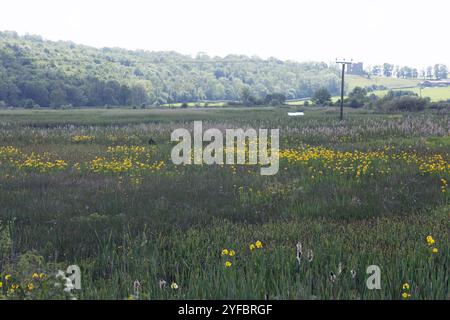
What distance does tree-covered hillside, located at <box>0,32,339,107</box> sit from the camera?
→ 113 m

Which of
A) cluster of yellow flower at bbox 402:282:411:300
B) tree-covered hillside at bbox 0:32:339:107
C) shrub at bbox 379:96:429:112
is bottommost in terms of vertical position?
cluster of yellow flower at bbox 402:282:411:300

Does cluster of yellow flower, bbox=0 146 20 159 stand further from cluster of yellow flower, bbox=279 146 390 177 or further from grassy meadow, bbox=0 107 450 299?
cluster of yellow flower, bbox=279 146 390 177

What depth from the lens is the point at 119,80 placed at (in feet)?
456

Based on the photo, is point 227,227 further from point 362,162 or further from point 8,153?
point 8,153

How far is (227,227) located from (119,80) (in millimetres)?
136650

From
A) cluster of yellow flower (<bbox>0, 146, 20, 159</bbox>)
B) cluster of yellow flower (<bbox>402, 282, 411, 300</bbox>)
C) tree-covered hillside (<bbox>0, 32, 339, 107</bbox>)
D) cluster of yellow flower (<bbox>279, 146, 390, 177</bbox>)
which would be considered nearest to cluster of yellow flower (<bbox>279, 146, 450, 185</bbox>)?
cluster of yellow flower (<bbox>279, 146, 390, 177</bbox>)

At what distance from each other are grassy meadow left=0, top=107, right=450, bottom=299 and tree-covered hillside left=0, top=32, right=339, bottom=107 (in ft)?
325

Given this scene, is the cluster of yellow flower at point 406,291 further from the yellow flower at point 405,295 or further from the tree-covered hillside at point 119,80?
the tree-covered hillside at point 119,80

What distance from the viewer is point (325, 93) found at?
11375 centimetres

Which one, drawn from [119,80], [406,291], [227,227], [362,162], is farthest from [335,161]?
[119,80]

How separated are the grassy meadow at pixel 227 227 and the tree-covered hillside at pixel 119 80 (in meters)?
99.0

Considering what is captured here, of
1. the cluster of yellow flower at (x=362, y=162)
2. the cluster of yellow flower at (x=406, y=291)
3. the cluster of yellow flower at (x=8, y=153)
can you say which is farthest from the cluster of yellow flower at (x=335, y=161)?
the cluster of yellow flower at (x=8, y=153)

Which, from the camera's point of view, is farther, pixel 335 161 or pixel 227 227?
pixel 335 161

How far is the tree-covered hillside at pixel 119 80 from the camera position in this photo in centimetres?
11281
